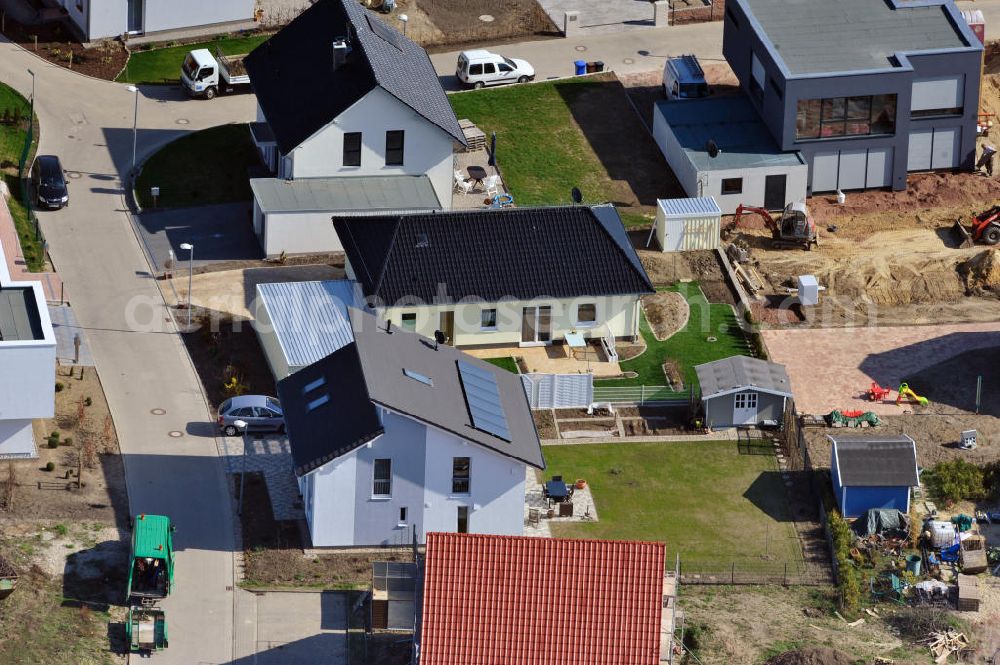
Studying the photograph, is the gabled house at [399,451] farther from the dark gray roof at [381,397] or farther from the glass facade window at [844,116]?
the glass facade window at [844,116]

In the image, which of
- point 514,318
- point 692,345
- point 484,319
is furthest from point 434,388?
point 692,345

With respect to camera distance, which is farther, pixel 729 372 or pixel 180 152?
pixel 180 152

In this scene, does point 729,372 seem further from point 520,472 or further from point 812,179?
point 812,179

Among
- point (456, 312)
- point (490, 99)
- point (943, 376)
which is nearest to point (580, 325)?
point (456, 312)

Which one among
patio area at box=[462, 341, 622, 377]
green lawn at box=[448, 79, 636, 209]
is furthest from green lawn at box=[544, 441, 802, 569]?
green lawn at box=[448, 79, 636, 209]

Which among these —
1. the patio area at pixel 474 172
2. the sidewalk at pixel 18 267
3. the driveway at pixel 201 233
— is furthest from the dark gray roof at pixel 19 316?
the patio area at pixel 474 172

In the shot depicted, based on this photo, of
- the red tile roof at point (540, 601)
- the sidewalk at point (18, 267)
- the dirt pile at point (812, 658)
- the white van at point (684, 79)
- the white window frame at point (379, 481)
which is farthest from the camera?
the white van at point (684, 79)

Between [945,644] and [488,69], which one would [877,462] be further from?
[488,69]
